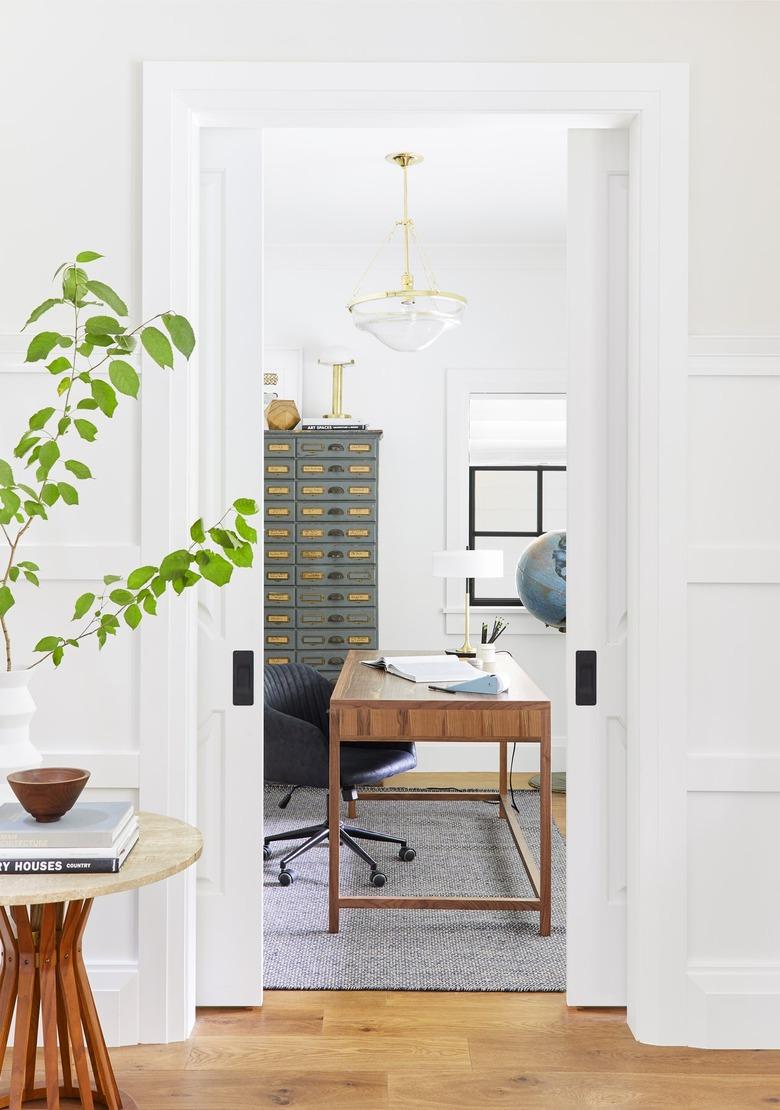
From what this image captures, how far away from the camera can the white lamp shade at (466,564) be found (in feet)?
13.9

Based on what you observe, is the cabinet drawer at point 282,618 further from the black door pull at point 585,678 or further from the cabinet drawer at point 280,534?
the black door pull at point 585,678

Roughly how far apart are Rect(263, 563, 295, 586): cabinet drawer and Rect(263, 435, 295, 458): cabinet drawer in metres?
0.57

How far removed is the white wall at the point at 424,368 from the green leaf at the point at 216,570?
3.69 meters

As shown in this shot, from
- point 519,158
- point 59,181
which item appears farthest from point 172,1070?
point 519,158

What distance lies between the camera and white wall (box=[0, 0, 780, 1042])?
2.35 meters

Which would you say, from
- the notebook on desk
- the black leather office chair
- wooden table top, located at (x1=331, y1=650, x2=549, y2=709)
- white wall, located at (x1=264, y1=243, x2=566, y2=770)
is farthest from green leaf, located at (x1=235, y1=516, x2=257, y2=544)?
white wall, located at (x1=264, y1=243, x2=566, y2=770)

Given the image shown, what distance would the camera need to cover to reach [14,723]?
190cm

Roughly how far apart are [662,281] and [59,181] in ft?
4.84

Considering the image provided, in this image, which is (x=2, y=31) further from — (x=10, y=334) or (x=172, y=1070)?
(x=172, y=1070)

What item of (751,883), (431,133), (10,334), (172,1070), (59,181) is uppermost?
(431,133)

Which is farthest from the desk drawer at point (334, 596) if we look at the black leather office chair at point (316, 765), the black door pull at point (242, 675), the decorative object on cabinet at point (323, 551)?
the black door pull at point (242, 675)

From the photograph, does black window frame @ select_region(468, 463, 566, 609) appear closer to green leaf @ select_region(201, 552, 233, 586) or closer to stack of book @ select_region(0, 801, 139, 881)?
green leaf @ select_region(201, 552, 233, 586)

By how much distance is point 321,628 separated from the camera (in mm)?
5043

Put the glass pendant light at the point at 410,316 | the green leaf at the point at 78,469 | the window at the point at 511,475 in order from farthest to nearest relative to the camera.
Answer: the window at the point at 511,475
the glass pendant light at the point at 410,316
the green leaf at the point at 78,469
